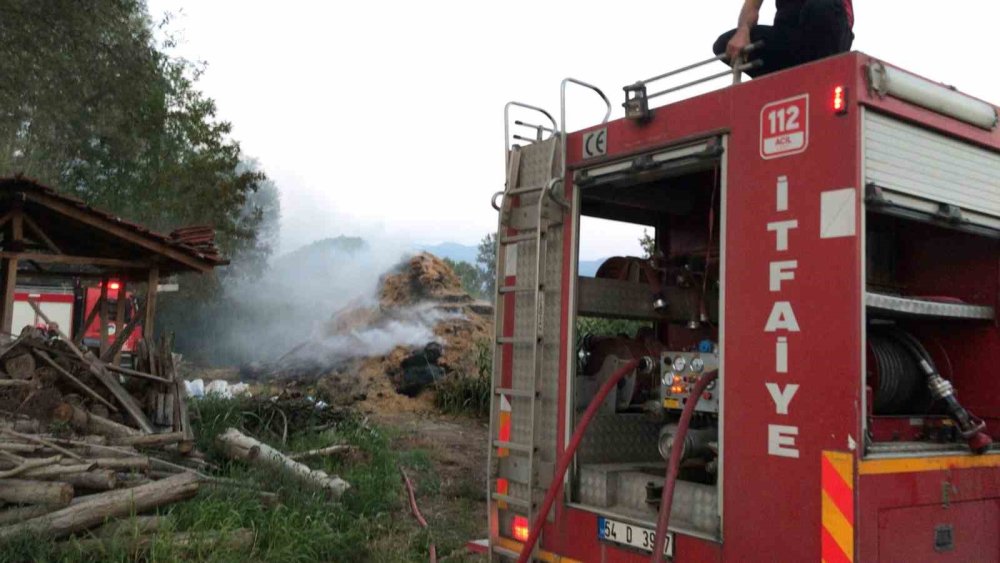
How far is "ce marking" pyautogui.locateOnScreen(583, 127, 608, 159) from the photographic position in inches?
180

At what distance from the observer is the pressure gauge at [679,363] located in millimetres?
4379

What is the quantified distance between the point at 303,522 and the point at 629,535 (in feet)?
12.4

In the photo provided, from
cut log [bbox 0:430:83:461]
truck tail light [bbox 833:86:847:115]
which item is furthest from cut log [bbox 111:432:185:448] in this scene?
truck tail light [bbox 833:86:847:115]

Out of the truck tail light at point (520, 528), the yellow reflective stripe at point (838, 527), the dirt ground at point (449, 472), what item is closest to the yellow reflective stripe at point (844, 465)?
the yellow reflective stripe at point (838, 527)

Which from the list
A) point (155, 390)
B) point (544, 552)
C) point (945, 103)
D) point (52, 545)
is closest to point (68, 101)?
point (155, 390)

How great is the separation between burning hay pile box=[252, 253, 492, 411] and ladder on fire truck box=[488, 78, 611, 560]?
10.5m

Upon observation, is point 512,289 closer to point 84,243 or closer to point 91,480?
point 91,480

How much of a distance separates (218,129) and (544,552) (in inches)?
1023

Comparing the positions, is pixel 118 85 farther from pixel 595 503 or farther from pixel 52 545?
pixel 595 503

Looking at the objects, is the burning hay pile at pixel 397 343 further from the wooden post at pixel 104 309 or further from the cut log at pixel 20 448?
the cut log at pixel 20 448

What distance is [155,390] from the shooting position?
991 centimetres

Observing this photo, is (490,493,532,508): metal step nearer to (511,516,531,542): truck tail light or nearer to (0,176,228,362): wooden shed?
(511,516,531,542): truck tail light

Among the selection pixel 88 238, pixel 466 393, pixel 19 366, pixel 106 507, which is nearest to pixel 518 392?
pixel 106 507

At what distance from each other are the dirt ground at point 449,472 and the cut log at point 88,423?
3.17m
